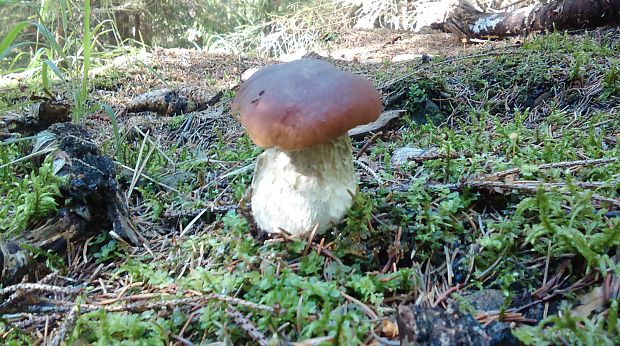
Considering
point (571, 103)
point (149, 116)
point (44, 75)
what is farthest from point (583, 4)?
point (44, 75)

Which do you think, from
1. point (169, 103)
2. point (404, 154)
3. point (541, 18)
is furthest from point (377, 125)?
point (541, 18)

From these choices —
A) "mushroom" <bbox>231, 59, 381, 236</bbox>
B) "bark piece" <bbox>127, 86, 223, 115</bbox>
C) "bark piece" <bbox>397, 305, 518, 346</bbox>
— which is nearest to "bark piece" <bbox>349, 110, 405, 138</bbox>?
"mushroom" <bbox>231, 59, 381, 236</bbox>

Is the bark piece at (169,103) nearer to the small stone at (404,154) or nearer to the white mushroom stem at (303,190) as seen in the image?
the small stone at (404,154)

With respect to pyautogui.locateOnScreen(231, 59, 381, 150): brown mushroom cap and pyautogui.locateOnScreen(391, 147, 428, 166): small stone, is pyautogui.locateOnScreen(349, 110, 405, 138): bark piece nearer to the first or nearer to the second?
pyautogui.locateOnScreen(391, 147, 428, 166): small stone

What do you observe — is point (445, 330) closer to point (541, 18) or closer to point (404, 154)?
point (404, 154)

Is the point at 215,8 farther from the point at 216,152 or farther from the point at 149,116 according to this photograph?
the point at 216,152

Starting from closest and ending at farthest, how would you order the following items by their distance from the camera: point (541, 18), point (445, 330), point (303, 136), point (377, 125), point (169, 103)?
point (445, 330)
point (303, 136)
point (377, 125)
point (169, 103)
point (541, 18)
